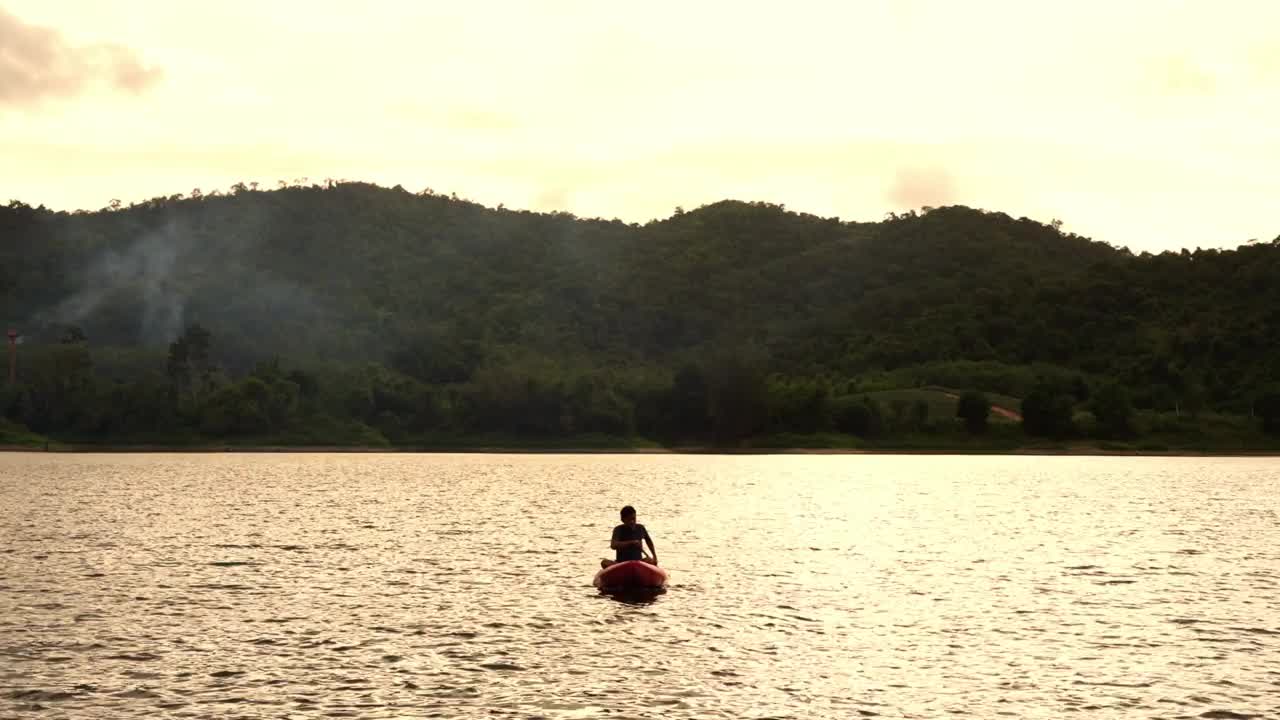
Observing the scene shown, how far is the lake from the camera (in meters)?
38.6

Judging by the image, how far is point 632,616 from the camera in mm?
55031

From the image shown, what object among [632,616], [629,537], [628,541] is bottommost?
[632,616]

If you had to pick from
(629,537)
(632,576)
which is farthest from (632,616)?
(629,537)

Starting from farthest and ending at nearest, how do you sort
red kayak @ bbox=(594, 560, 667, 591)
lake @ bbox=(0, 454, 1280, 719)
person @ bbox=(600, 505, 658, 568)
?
1. person @ bbox=(600, 505, 658, 568)
2. red kayak @ bbox=(594, 560, 667, 591)
3. lake @ bbox=(0, 454, 1280, 719)

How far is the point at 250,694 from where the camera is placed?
3828cm

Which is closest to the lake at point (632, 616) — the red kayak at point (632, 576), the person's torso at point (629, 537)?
the red kayak at point (632, 576)

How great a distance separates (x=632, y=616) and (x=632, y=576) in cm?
570

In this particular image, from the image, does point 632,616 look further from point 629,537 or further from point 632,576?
point 629,537

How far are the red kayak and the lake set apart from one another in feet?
3.83

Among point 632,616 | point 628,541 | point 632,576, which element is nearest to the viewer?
point 632,616

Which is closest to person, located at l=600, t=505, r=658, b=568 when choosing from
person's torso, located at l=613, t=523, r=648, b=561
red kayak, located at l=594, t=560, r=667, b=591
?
person's torso, located at l=613, t=523, r=648, b=561

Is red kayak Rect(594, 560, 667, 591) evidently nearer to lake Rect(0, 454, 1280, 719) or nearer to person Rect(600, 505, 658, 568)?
person Rect(600, 505, 658, 568)

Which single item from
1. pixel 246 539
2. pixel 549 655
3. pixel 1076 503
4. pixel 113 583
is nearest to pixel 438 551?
pixel 246 539

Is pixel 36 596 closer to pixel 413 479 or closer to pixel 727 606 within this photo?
pixel 727 606
